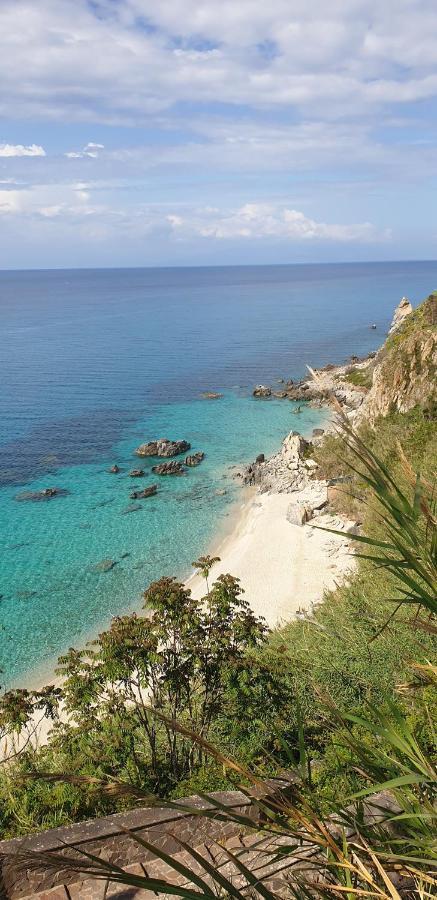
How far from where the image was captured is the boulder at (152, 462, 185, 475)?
34.4 metres

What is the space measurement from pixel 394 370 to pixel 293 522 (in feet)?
28.2

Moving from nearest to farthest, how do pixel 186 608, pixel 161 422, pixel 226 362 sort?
pixel 186 608 → pixel 161 422 → pixel 226 362

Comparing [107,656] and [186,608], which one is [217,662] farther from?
[107,656]

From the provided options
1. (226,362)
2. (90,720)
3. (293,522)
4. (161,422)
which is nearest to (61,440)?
(161,422)

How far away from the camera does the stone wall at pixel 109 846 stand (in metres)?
6.39

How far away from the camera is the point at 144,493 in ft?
103

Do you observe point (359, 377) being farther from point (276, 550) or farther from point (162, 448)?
point (276, 550)

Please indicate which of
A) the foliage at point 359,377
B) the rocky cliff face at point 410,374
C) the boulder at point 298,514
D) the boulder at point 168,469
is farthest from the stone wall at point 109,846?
the foliage at point 359,377

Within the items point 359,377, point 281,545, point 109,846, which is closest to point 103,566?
point 281,545

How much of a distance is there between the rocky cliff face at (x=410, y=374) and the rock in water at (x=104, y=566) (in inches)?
500

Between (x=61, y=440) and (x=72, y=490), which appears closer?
(x=72, y=490)

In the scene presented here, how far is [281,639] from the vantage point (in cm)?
1429

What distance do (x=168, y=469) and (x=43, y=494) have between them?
7.26 m

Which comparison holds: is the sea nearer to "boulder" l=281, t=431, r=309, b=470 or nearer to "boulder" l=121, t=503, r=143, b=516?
"boulder" l=121, t=503, r=143, b=516
